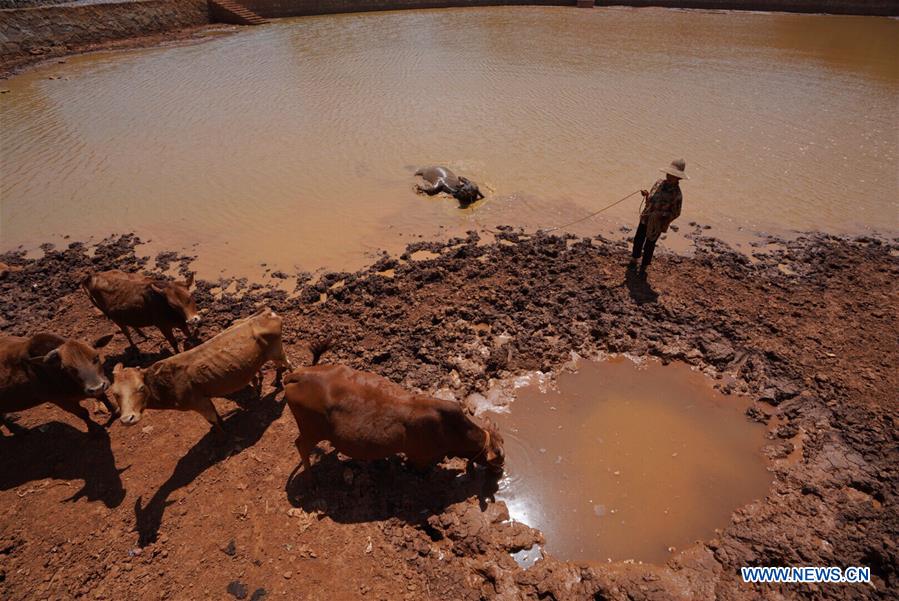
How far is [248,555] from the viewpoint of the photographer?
13.6 feet

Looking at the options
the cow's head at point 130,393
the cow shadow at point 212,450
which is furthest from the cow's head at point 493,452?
the cow's head at point 130,393

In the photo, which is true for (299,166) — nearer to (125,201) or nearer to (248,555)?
(125,201)

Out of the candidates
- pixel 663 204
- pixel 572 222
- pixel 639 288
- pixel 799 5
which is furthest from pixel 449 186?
pixel 799 5

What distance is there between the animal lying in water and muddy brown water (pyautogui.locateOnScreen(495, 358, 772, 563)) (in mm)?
5301

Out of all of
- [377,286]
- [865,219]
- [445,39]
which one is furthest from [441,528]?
[445,39]

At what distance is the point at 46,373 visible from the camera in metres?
4.80

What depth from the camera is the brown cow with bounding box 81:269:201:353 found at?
5645 mm

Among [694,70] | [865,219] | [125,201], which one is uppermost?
[694,70]

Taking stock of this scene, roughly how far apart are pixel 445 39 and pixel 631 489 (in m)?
25.8

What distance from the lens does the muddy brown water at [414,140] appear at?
31.7 feet

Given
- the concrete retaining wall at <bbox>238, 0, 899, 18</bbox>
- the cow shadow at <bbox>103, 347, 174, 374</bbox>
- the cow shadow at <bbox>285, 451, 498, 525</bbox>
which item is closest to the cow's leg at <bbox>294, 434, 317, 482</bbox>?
the cow shadow at <bbox>285, 451, 498, 525</bbox>

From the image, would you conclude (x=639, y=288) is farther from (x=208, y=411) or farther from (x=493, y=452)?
(x=208, y=411)

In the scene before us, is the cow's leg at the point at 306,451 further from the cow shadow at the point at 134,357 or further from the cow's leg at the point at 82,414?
the cow shadow at the point at 134,357

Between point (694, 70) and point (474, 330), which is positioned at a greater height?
point (694, 70)
